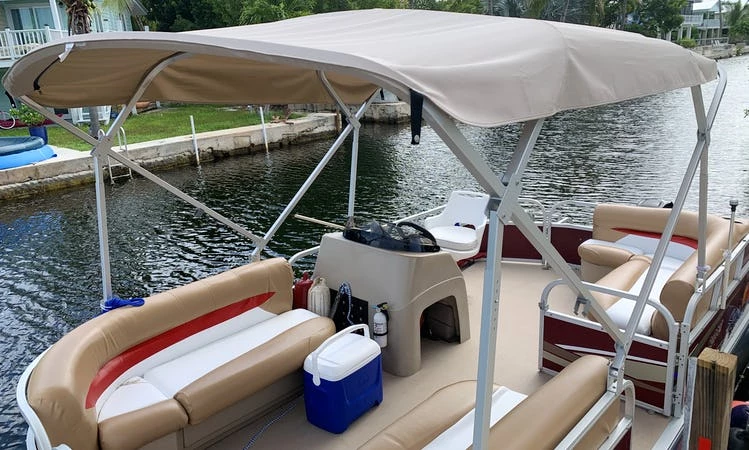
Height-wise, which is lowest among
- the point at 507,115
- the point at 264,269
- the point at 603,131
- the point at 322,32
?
the point at 603,131

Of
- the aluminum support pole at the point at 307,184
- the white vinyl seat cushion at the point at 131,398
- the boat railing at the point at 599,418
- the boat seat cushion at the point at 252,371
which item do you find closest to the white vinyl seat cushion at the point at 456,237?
the aluminum support pole at the point at 307,184

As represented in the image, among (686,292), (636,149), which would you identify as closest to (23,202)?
(686,292)

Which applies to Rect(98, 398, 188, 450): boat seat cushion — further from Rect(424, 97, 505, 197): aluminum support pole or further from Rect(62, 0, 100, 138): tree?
Rect(62, 0, 100, 138): tree

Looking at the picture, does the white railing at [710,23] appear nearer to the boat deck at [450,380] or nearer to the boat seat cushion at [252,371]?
the boat deck at [450,380]

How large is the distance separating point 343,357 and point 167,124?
22.0 m

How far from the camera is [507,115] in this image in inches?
84.2

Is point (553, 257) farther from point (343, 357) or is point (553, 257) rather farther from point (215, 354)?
point (215, 354)

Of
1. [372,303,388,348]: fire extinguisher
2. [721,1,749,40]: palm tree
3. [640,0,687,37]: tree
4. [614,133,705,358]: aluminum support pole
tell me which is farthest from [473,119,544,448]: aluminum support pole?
[721,1,749,40]: palm tree

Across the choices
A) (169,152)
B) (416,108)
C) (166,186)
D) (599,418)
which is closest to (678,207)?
(599,418)

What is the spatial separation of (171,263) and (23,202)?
272 inches

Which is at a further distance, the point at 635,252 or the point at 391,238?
the point at 635,252

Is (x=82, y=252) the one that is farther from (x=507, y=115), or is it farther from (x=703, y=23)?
(x=703, y=23)

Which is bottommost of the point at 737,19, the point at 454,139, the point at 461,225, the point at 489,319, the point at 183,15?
the point at 461,225

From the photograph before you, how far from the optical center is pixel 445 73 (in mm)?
2092
